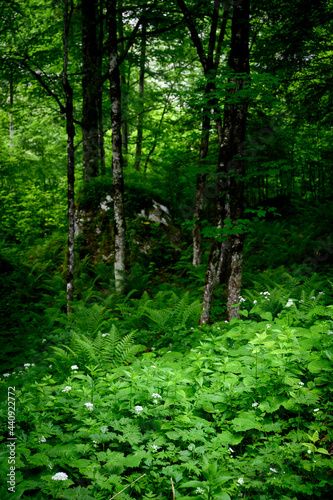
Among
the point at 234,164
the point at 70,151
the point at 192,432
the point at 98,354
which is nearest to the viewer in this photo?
the point at 192,432

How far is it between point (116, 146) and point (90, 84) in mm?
4681

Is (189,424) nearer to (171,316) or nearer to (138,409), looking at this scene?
(138,409)

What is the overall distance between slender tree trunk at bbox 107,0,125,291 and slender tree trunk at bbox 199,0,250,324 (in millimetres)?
3136

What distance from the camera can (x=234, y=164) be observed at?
5367 mm

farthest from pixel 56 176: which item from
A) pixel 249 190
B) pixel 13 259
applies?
pixel 249 190

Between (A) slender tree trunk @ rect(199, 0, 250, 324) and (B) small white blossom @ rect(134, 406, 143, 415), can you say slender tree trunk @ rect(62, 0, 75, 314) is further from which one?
(B) small white blossom @ rect(134, 406, 143, 415)

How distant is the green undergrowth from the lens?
200 cm

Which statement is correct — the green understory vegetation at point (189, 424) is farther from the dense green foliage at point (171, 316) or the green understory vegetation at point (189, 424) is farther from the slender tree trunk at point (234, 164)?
the slender tree trunk at point (234, 164)

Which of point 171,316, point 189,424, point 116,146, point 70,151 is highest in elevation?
point 116,146

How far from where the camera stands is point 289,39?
682cm

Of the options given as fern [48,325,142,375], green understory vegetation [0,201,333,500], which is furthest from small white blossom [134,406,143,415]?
fern [48,325,142,375]

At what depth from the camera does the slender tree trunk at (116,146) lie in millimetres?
7598

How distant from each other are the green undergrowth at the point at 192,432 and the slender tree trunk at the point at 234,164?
2.12 metres

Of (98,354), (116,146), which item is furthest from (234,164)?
(98,354)
